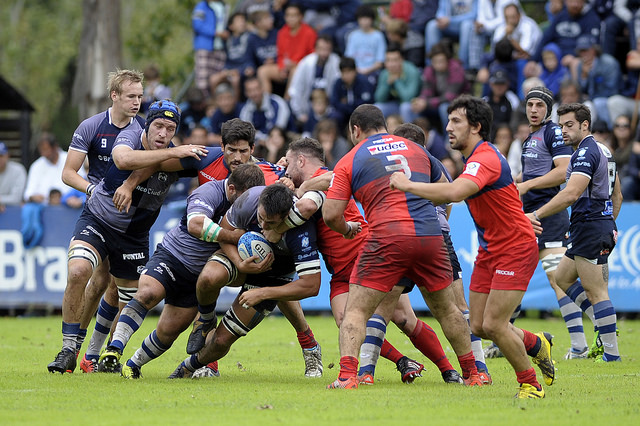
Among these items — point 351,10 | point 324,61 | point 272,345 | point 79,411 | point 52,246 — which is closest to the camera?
point 79,411

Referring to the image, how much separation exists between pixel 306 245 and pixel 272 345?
4389mm

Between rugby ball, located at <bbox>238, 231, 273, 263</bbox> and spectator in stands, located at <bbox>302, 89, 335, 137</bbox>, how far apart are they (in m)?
10.1

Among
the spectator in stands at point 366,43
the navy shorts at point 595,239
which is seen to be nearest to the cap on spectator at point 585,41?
the spectator in stands at point 366,43

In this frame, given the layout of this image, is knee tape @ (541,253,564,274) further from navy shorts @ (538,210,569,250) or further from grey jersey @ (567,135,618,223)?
grey jersey @ (567,135,618,223)

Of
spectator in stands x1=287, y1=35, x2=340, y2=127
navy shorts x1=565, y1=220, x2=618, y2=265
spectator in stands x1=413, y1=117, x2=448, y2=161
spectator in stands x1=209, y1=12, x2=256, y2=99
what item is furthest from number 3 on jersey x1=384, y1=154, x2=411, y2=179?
spectator in stands x1=209, y1=12, x2=256, y2=99

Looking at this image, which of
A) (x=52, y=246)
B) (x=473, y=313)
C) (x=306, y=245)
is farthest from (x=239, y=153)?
(x=52, y=246)

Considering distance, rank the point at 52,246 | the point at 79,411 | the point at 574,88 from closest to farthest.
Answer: the point at 79,411
the point at 574,88
the point at 52,246

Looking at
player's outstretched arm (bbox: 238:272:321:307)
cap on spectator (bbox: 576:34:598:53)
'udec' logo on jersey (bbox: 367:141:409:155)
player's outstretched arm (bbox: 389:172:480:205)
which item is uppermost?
cap on spectator (bbox: 576:34:598:53)

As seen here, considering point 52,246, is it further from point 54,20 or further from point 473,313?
point 54,20

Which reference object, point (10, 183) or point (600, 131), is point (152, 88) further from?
point (600, 131)

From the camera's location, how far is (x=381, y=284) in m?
7.78

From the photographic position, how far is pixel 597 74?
1700cm

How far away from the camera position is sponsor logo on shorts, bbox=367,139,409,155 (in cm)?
790

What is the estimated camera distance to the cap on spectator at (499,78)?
16.6m
